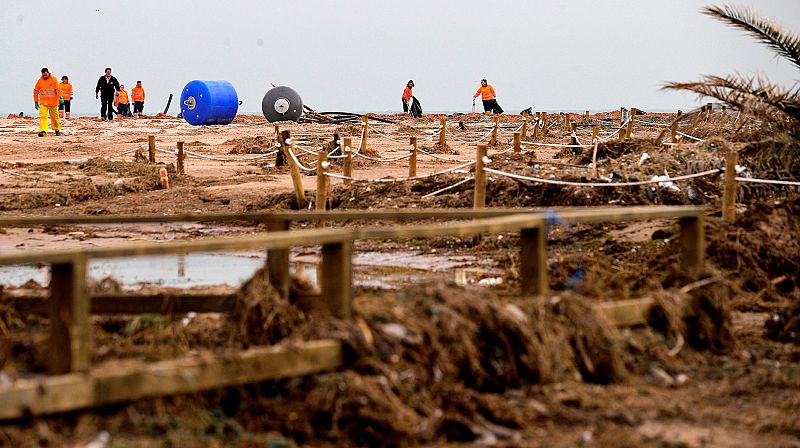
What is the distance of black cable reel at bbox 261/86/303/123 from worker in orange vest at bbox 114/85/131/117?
9702 mm

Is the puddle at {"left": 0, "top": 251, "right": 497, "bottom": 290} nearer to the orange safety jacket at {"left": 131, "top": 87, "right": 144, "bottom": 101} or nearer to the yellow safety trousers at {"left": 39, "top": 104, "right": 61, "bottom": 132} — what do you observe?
the yellow safety trousers at {"left": 39, "top": 104, "right": 61, "bottom": 132}

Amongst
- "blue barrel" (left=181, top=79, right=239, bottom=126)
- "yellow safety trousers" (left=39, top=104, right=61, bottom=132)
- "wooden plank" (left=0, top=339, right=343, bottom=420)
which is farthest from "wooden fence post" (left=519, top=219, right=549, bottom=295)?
"blue barrel" (left=181, top=79, right=239, bottom=126)

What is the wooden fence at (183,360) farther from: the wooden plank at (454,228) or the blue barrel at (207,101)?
the blue barrel at (207,101)

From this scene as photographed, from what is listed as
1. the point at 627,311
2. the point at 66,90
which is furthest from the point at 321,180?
the point at 66,90

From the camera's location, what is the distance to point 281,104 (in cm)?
3738

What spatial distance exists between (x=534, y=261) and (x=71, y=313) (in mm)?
2641

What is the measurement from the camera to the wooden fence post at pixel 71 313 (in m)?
4.67

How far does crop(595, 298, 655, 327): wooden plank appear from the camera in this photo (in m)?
6.44

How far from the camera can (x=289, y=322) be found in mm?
6102

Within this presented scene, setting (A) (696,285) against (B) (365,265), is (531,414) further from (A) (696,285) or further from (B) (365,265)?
(B) (365,265)

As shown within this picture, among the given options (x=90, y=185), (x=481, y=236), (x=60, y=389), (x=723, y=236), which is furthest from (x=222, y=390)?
(x=90, y=185)

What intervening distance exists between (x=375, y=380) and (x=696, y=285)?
2.67 metres

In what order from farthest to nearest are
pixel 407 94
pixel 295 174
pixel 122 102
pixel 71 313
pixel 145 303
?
pixel 407 94 < pixel 122 102 < pixel 295 174 < pixel 145 303 < pixel 71 313

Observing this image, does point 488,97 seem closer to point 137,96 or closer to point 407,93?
point 407,93
